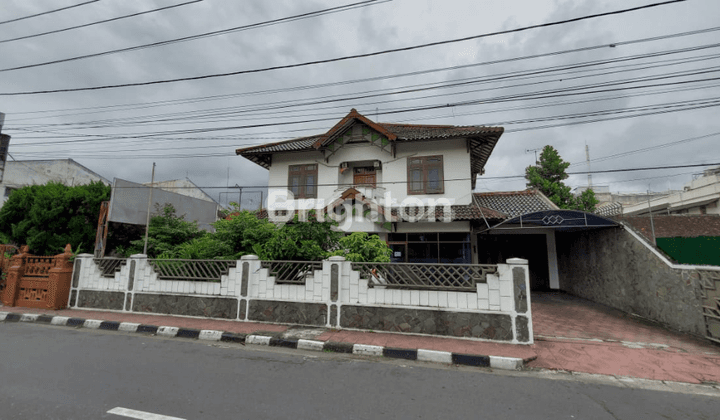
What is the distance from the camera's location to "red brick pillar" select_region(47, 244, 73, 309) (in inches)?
341

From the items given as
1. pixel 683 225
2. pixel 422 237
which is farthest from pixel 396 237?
pixel 683 225

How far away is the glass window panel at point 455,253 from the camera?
12.4 meters

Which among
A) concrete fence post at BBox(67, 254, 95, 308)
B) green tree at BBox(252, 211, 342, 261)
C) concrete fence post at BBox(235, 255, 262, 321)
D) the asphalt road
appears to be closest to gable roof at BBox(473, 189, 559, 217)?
green tree at BBox(252, 211, 342, 261)

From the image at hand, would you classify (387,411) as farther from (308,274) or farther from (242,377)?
(308,274)

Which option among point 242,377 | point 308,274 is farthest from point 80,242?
point 242,377

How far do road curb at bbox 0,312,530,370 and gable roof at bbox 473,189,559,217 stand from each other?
820 centimetres

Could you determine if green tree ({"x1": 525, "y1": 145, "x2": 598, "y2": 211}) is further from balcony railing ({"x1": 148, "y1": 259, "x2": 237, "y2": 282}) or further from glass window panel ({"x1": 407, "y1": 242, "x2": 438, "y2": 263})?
balcony railing ({"x1": 148, "y1": 259, "x2": 237, "y2": 282})

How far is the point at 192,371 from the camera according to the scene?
175 inches

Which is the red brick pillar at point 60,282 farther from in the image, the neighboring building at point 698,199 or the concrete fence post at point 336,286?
the neighboring building at point 698,199

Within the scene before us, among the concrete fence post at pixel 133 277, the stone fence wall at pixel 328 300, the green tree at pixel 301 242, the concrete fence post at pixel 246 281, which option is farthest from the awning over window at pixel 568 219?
the concrete fence post at pixel 133 277

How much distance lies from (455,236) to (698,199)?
66.5 ft

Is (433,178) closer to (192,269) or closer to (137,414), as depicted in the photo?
(192,269)

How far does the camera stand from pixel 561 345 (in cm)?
601

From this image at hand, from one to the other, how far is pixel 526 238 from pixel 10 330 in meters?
16.6
